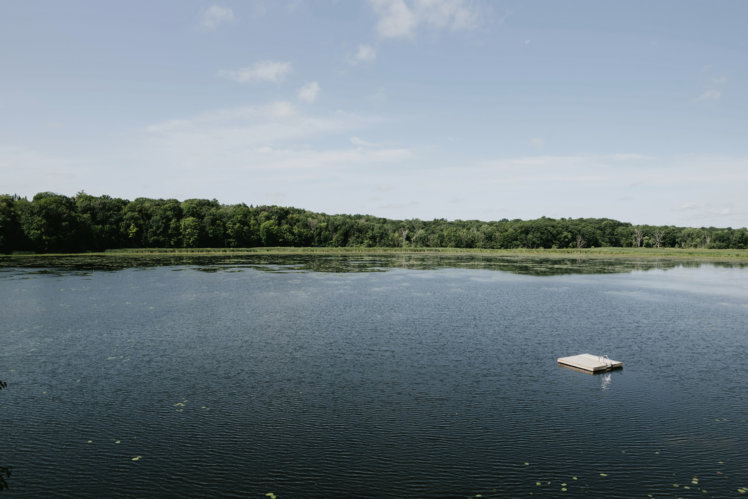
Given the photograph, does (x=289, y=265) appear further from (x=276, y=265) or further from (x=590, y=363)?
(x=590, y=363)

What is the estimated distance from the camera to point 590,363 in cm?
2866

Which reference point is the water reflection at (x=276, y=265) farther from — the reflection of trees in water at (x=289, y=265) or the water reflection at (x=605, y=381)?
the water reflection at (x=605, y=381)

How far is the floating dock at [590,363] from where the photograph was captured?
28164 millimetres

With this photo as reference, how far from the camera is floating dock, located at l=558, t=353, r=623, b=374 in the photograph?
28.2 meters

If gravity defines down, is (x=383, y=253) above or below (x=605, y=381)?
above

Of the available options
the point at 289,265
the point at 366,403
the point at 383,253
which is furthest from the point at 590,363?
the point at 383,253

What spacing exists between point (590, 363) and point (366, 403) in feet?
48.9

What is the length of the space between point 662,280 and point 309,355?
79685mm

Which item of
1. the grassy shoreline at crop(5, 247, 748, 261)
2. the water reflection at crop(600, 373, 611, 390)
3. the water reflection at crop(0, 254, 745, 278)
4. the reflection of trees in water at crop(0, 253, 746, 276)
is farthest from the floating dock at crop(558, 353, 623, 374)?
the grassy shoreline at crop(5, 247, 748, 261)

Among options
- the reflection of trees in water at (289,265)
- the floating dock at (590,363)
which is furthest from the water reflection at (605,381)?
the reflection of trees in water at (289,265)

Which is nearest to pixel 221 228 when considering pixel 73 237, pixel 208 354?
pixel 73 237

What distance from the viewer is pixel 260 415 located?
21312 millimetres

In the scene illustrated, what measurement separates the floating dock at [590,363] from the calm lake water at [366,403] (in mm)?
830

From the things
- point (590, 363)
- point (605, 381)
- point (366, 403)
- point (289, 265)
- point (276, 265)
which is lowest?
point (366, 403)
